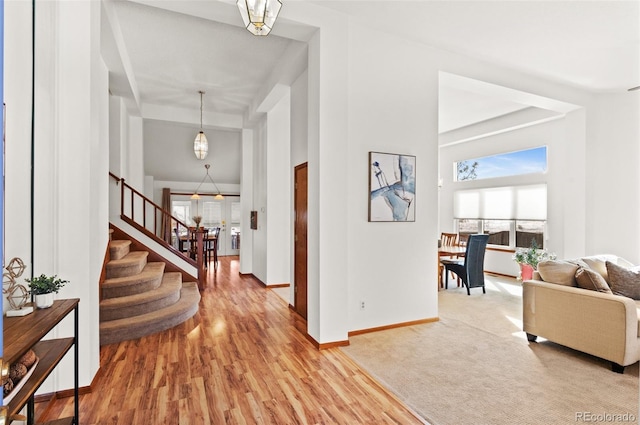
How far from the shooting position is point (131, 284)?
396 centimetres

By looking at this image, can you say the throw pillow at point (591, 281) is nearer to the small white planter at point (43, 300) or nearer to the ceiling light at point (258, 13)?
the ceiling light at point (258, 13)

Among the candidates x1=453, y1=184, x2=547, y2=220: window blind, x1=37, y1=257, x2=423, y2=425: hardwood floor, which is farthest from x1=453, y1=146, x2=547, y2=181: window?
x1=37, y1=257, x2=423, y2=425: hardwood floor

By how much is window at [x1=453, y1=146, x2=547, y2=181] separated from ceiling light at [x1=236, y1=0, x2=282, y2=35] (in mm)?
6332

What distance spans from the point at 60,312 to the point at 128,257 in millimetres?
3106

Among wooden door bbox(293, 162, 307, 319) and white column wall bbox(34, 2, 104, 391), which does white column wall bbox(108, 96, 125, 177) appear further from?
wooden door bbox(293, 162, 307, 319)

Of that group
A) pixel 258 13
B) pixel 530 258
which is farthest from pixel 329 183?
pixel 530 258

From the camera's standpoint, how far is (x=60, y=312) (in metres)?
1.87

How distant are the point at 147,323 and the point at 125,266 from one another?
959mm

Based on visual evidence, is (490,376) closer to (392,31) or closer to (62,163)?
(392,31)

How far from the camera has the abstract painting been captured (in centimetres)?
371

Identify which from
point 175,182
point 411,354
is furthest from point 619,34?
point 175,182

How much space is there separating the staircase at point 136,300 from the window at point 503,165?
6.37m

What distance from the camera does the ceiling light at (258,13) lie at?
1751 mm

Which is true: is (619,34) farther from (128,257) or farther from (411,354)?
(128,257)
